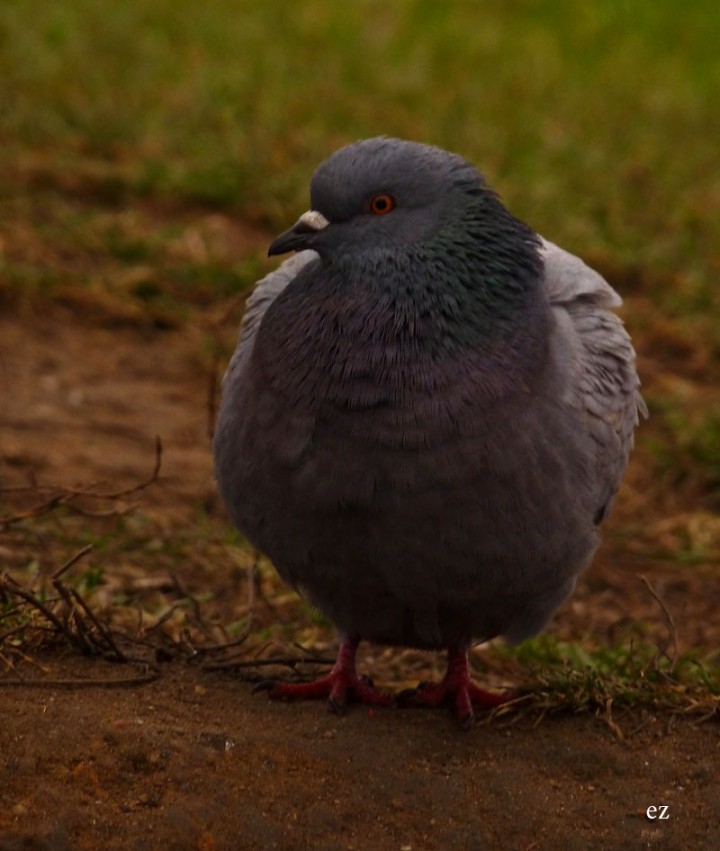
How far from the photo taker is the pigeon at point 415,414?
3.96 m

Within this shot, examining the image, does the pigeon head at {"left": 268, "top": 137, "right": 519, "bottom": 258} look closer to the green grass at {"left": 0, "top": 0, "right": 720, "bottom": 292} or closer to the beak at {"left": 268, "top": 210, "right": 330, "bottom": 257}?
the beak at {"left": 268, "top": 210, "right": 330, "bottom": 257}

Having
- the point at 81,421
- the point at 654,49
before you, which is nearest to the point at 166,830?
the point at 81,421

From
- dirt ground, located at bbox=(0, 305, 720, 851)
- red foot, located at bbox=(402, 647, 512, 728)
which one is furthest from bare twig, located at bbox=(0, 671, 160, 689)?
red foot, located at bbox=(402, 647, 512, 728)

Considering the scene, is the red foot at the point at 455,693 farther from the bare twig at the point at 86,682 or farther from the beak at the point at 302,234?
the beak at the point at 302,234

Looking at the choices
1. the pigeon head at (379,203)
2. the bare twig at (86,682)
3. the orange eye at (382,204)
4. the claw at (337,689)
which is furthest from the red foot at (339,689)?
the orange eye at (382,204)

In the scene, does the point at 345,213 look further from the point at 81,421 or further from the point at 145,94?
the point at 145,94

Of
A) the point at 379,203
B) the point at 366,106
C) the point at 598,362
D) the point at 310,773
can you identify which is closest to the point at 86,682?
the point at 310,773

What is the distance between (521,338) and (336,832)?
1.41 m

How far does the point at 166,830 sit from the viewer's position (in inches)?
139

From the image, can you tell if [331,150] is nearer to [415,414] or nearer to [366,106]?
[366,106]

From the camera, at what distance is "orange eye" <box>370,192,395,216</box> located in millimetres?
4148

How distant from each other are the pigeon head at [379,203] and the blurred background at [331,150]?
1.59m

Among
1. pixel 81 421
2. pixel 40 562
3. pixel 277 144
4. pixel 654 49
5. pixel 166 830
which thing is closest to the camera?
pixel 166 830

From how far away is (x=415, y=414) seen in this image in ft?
12.9
